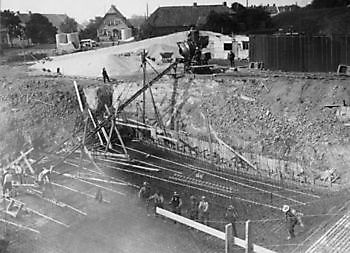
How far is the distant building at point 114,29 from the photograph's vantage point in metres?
19.7

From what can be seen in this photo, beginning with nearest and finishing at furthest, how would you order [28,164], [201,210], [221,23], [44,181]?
[201,210] → [44,181] → [28,164] → [221,23]

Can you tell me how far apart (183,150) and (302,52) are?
4245 mm

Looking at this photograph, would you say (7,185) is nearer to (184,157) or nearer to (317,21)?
(184,157)

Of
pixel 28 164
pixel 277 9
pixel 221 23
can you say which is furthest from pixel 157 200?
pixel 221 23

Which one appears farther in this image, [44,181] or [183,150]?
[183,150]

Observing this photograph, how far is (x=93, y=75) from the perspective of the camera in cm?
1502

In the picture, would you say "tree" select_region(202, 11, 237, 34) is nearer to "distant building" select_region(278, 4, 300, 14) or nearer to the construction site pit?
"distant building" select_region(278, 4, 300, 14)

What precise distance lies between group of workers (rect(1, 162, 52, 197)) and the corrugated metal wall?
7.04 m

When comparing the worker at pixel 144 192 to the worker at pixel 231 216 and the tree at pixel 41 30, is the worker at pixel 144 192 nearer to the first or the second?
the worker at pixel 231 216

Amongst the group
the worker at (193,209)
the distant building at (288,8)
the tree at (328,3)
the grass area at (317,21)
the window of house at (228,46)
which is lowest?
the worker at (193,209)

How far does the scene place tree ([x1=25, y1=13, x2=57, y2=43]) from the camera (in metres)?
20.6

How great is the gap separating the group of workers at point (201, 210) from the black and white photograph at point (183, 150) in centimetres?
3

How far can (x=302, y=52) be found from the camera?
40.9ft

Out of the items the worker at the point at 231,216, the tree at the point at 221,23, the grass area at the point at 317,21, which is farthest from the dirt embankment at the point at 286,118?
the grass area at the point at 317,21
